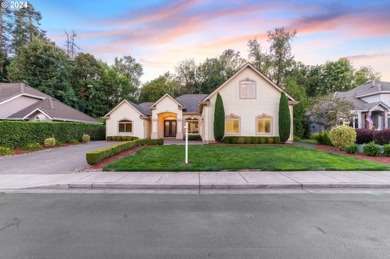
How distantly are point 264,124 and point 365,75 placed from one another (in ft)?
161

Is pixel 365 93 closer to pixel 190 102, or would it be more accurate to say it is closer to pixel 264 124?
pixel 264 124

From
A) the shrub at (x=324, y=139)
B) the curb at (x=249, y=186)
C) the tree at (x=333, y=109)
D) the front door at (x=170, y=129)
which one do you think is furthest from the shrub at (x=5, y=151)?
the tree at (x=333, y=109)

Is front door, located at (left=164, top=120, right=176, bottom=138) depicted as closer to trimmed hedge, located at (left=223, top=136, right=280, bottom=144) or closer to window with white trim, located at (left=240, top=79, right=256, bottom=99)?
trimmed hedge, located at (left=223, top=136, right=280, bottom=144)

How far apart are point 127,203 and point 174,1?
12.8 meters

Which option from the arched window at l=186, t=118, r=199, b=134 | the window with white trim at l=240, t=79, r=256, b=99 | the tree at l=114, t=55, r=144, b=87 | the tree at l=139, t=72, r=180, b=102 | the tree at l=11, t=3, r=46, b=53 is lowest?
the arched window at l=186, t=118, r=199, b=134

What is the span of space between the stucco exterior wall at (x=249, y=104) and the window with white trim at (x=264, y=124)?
11.5 inches

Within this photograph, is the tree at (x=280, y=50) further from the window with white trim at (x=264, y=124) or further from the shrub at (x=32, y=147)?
the shrub at (x=32, y=147)

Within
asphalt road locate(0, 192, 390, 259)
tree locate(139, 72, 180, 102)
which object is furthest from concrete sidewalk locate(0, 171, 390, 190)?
tree locate(139, 72, 180, 102)

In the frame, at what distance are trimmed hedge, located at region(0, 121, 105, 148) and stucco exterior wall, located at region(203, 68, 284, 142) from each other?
48.2ft

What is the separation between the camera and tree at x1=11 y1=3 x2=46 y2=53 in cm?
4873

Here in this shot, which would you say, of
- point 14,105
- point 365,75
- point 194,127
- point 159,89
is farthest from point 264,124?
point 365,75

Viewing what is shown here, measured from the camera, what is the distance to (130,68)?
5931 centimetres

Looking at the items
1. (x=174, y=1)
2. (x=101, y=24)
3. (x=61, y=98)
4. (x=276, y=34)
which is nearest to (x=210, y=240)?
(x=174, y=1)

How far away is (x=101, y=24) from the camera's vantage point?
1770 cm
